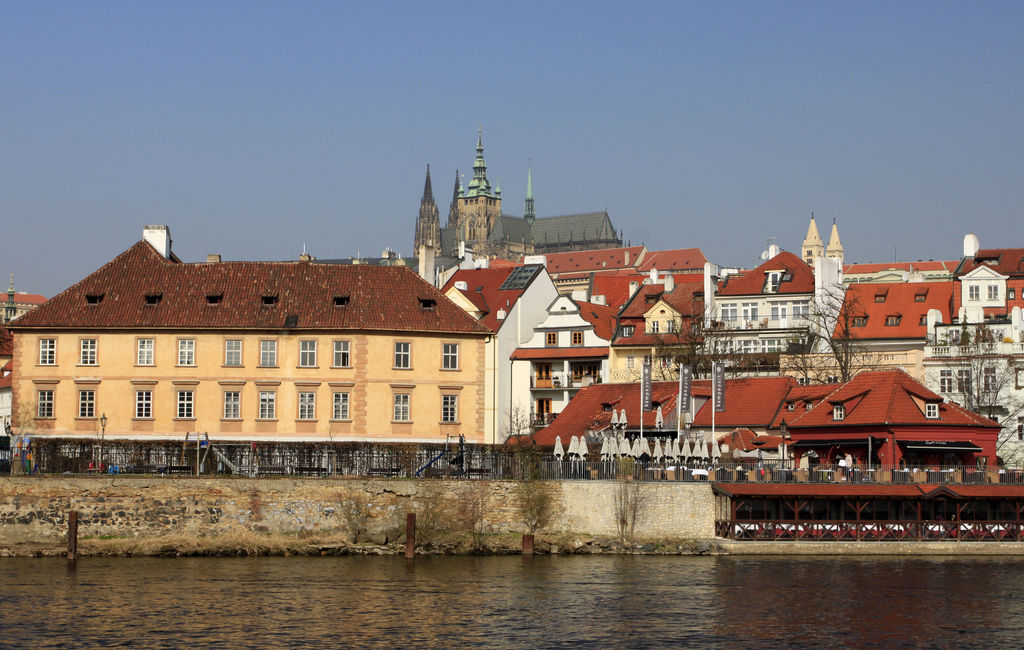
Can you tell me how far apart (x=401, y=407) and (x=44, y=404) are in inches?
698

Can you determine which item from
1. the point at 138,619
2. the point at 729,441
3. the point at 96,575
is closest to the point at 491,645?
the point at 138,619

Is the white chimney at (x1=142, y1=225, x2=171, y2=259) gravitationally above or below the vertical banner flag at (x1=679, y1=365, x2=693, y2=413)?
above

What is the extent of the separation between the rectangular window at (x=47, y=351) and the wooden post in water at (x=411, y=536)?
83.7ft

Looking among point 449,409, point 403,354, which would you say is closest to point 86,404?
point 403,354

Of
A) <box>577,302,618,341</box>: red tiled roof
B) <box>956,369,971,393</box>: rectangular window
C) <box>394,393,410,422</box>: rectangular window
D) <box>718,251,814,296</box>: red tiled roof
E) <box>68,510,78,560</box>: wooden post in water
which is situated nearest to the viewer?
<box>68,510,78,560</box>: wooden post in water

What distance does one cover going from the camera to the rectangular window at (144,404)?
73.7 meters

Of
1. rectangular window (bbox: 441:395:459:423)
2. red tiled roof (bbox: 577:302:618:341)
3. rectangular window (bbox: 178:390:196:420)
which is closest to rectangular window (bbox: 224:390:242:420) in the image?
rectangular window (bbox: 178:390:196:420)

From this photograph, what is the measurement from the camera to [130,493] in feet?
191

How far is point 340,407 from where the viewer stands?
242 feet

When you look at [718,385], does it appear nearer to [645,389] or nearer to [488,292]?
[645,389]

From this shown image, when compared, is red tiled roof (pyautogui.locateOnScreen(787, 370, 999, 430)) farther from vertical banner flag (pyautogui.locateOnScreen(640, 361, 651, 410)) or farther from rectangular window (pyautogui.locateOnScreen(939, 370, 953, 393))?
rectangular window (pyautogui.locateOnScreen(939, 370, 953, 393))

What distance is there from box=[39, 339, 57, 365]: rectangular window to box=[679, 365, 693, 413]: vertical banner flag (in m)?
31.1

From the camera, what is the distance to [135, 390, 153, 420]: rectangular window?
242ft

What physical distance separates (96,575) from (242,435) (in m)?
22.2
